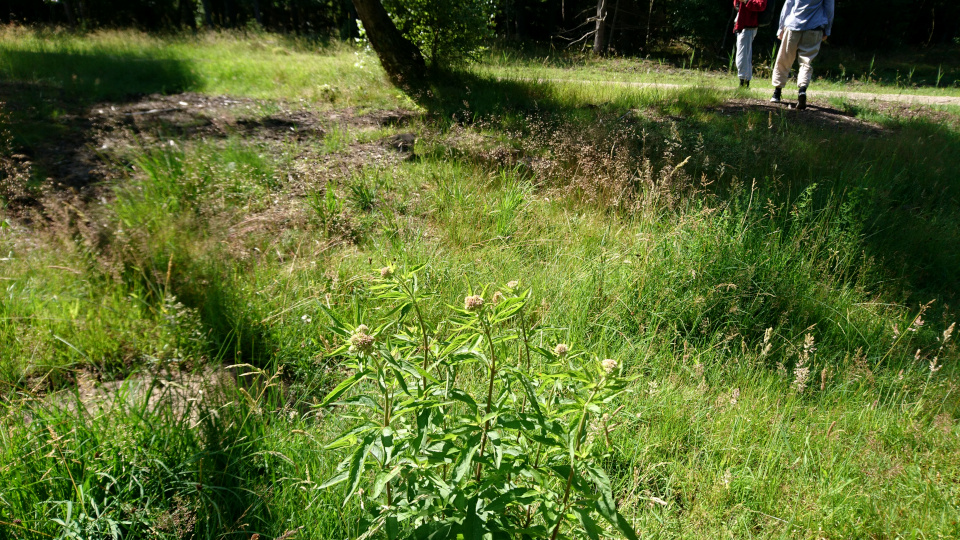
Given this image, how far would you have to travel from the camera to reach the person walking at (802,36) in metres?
8.10

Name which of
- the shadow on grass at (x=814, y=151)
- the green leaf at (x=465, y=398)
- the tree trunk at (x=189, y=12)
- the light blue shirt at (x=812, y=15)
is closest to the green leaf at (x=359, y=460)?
the green leaf at (x=465, y=398)

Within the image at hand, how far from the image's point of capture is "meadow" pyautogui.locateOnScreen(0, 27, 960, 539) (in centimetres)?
190

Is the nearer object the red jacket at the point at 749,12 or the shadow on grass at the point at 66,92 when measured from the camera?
the shadow on grass at the point at 66,92

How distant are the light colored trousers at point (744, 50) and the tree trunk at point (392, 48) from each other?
6026 mm

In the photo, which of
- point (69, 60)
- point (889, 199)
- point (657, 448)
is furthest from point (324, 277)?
point (69, 60)

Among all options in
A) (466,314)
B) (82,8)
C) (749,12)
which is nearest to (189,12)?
(82,8)

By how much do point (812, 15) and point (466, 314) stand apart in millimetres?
8963

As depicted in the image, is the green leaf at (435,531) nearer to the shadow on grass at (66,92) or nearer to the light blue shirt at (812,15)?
the shadow on grass at (66,92)

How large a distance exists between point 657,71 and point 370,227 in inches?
446

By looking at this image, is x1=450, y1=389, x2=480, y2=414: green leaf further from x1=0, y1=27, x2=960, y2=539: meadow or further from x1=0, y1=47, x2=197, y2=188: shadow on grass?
x1=0, y1=47, x2=197, y2=188: shadow on grass

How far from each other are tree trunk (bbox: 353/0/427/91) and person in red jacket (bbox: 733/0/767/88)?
6004 millimetres

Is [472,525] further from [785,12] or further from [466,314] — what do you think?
[785,12]

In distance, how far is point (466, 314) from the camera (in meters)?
1.82

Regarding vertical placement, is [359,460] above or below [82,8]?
below
